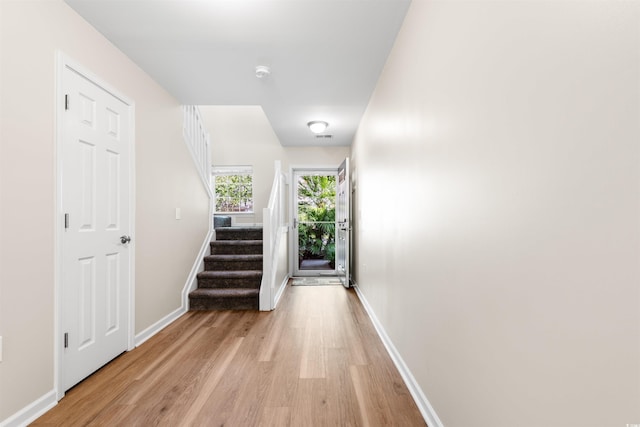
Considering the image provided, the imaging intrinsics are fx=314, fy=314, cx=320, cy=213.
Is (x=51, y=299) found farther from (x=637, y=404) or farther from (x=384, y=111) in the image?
(x=384, y=111)

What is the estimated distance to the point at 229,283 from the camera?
3979 millimetres

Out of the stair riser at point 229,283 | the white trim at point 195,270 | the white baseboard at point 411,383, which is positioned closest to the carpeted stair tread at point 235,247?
the white trim at point 195,270

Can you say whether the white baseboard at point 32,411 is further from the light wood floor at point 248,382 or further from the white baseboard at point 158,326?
the white baseboard at point 158,326

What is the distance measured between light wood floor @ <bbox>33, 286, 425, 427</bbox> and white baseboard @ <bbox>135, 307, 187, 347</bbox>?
0.07 meters

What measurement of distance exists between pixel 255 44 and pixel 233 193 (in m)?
3.98

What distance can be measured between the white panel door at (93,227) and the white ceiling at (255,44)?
494 mm

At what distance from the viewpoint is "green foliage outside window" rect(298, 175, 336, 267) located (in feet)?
20.5

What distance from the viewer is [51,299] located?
1823 mm

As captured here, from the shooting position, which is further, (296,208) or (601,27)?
(296,208)

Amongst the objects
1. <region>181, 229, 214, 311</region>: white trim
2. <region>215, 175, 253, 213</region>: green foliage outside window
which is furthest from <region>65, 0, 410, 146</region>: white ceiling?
<region>215, 175, 253, 213</region>: green foliage outside window

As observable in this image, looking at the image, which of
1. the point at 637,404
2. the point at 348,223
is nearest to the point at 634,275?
the point at 637,404

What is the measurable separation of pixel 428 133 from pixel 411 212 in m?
0.52

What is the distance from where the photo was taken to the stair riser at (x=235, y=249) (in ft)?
14.6

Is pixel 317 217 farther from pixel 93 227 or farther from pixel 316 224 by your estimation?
pixel 93 227
